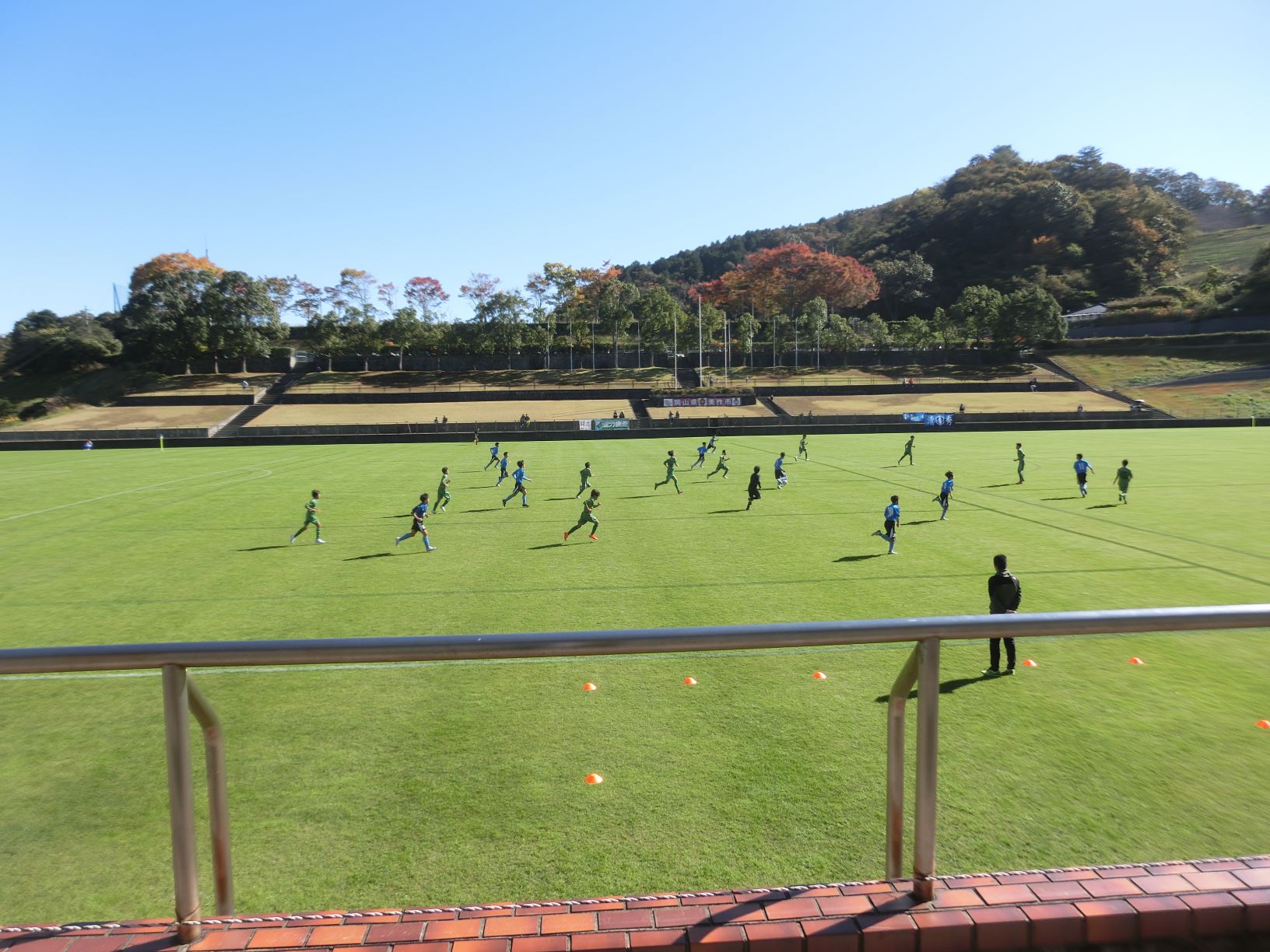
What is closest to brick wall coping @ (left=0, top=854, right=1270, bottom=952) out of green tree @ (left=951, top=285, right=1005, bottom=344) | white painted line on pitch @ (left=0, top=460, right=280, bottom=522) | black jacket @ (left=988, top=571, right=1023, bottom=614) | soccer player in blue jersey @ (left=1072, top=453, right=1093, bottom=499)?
black jacket @ (left=988, top=571, right=1023, bottom=614)

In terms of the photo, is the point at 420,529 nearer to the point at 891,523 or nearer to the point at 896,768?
the point at 891,523

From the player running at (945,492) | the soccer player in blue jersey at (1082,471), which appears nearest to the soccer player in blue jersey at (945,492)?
the player running at (945,492)

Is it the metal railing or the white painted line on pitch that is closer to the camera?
the metal railing

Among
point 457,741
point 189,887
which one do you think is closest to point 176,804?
point 189,887

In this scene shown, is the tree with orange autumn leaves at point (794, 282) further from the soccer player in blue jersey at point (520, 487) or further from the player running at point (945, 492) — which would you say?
the player running at point (945, 492)

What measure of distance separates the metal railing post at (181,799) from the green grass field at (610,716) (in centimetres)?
6

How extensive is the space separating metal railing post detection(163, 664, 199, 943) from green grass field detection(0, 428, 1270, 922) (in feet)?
0.19

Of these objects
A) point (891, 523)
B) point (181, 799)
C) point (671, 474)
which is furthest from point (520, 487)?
point (181, 799)

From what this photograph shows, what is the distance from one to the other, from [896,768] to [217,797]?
2155mm

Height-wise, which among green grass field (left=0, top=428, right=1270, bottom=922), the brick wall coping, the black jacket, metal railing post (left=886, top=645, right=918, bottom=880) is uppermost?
metal railing post (left=886, top=645, right=918, bottom=880)

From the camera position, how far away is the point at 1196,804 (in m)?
3.00

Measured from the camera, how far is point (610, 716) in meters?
6.51

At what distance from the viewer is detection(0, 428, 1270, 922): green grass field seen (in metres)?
3.06

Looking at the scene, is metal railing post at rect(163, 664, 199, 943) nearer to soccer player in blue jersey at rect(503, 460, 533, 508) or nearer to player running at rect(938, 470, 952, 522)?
player running at rect(938, 470, 952, 522)
